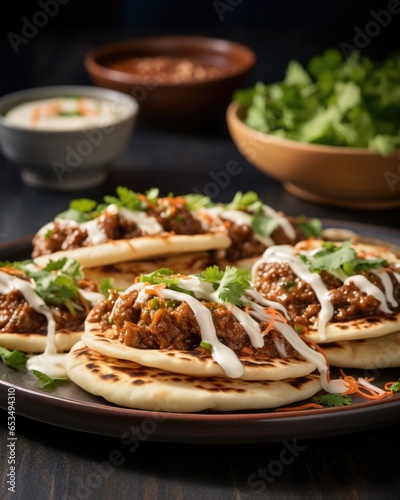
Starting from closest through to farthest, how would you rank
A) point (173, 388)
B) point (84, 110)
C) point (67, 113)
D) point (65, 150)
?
point (173, 388), point (65, 150), point (67, 113), point (84, 110)

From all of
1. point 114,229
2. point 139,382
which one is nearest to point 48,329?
point 139,382

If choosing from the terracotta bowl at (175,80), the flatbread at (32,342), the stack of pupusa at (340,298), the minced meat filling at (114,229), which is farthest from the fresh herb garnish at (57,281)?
the terracotta bowl at (175,80)

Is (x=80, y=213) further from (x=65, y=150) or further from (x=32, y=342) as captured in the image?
(x=65, y=150)

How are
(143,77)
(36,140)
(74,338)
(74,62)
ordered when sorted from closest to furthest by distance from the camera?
(74,338)
(36,140)
(143,77)
(74,62)

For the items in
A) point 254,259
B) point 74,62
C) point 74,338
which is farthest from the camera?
point 74,62

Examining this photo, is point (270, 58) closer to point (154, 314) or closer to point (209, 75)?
point (209, 75)

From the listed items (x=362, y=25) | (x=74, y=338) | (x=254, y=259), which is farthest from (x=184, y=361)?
(x=362, y=25)

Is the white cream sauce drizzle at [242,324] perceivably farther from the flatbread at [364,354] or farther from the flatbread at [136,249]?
the flatbread at [136,249]
